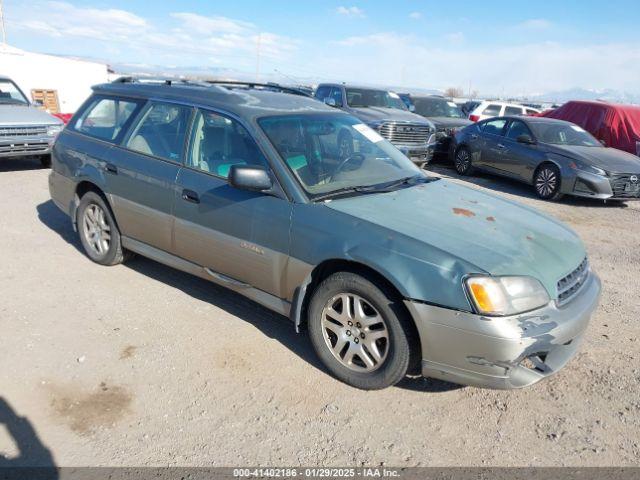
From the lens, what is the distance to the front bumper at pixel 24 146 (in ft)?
28.8

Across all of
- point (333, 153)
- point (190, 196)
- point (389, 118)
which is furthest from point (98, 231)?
point (389, 118)

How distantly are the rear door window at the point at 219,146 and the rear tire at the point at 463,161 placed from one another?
8.38m

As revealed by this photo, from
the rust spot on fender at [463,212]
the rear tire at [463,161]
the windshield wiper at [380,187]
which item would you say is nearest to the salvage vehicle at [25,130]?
the windshield wiper at [380,187]

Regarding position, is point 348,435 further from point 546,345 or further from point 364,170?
point 364,170

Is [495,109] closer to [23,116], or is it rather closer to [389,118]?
[389,118]

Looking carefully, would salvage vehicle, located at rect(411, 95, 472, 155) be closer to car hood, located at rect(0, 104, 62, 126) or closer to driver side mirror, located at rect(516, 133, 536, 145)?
driver side mirror, located at rect(516, 133, 536, 145)

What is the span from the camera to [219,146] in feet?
12.7

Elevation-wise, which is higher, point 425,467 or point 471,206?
point 471,206

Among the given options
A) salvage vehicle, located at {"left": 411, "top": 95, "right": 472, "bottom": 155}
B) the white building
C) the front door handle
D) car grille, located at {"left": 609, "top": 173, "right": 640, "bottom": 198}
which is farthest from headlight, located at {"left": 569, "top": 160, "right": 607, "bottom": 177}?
the white building

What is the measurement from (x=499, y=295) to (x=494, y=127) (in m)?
8.98

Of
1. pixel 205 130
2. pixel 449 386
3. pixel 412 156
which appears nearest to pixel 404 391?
pixel 449 386

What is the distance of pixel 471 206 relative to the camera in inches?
144

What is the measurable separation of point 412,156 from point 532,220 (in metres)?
7.34

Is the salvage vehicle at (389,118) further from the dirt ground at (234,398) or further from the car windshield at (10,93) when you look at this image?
the dirt ground at (234,398)
